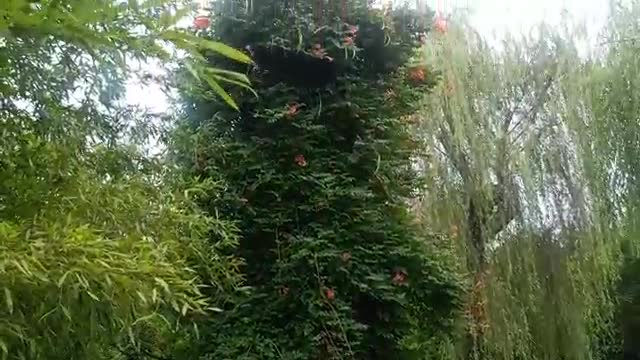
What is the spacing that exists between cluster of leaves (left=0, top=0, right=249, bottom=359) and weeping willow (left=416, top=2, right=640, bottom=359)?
2262 mm

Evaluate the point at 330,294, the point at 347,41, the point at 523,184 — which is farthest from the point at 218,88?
the point at 523,184

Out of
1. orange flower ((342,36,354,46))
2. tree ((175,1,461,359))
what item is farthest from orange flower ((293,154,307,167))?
orange flower ((342,36,354,46))

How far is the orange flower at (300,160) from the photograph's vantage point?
2.86 metres

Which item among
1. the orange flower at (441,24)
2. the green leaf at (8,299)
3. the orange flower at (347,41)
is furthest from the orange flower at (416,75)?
the green leaf at (8,299)

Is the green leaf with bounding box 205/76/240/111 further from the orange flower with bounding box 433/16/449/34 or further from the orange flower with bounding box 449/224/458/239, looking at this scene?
the orange flower with bounding box 449/224/458/239

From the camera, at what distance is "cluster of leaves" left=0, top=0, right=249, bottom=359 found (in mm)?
1423

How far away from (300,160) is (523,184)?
1877 millimetres

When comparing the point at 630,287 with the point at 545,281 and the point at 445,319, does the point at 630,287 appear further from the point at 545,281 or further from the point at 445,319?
the point at 445,319

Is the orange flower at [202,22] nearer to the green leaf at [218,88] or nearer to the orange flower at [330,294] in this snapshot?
the orange flower at [330,294]

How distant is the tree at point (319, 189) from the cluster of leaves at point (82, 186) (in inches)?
20.3

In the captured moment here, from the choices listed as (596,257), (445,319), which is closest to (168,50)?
(445,319)

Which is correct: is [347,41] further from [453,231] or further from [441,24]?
[453,231]

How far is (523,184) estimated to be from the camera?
4.29 metres

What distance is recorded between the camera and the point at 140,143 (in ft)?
7.19
